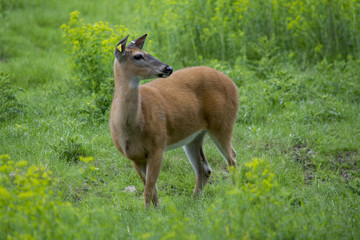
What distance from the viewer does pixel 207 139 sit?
795 centimetres

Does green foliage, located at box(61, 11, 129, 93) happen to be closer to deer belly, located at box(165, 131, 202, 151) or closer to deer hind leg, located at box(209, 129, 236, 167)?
deer belly, located at box(165, 131, 202, 151)

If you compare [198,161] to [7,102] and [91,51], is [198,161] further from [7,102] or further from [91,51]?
[7,102]

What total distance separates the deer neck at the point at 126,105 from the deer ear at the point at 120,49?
0.11 meters

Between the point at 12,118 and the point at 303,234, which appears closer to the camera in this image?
the point at 303,234

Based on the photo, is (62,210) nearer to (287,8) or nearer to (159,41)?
(159,41)

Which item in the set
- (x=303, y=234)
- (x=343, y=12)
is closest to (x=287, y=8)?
(x=343, y=12)

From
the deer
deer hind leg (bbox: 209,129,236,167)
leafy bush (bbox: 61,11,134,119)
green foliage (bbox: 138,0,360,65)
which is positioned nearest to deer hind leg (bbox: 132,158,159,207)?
the deer

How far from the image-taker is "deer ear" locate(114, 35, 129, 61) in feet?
18.5

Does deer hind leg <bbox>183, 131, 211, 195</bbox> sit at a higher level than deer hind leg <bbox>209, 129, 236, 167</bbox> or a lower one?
lower

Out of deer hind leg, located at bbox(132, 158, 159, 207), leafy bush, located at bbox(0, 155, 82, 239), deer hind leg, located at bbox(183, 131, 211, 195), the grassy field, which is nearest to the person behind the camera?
leafy bush, located at bbox(0, 155, 82, 239)

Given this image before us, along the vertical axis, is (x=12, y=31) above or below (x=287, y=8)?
below

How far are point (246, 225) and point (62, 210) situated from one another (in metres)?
1.48

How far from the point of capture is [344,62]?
9844 millimetres

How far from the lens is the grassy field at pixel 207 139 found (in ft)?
13.9
